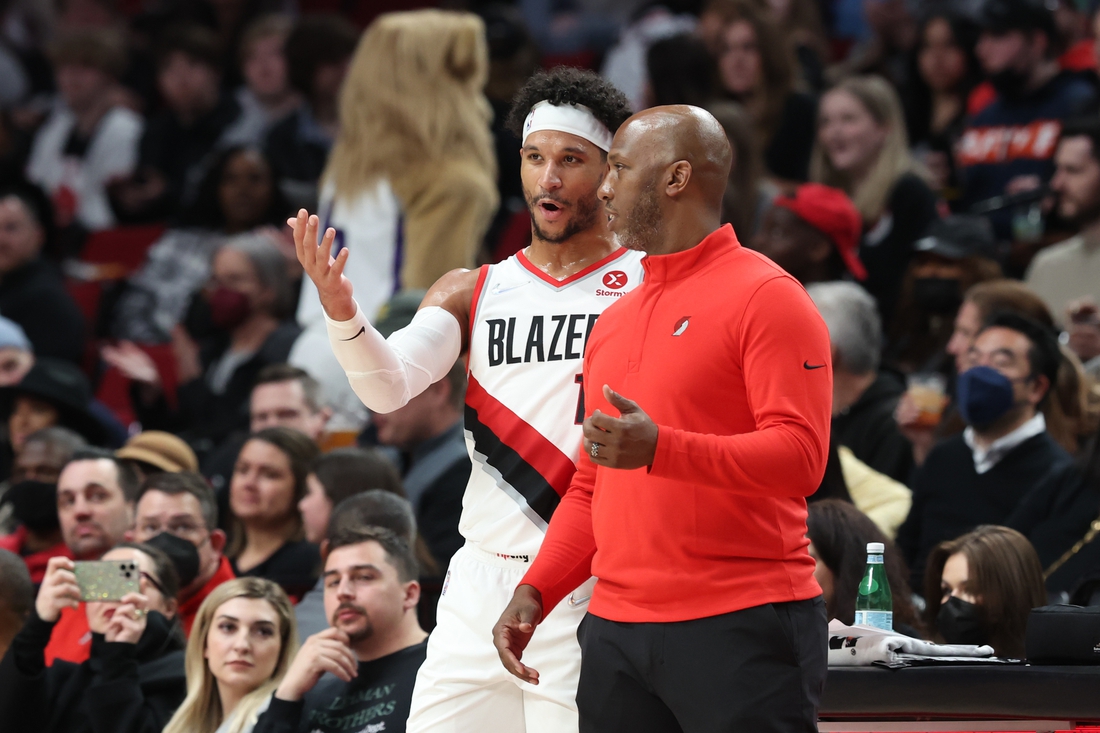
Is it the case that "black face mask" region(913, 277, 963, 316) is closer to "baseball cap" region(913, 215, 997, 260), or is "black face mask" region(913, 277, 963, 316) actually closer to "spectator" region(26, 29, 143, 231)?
"baseball cap" region(913, 215, 997, 260)

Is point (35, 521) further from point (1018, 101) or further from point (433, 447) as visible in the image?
point (1018, 101)

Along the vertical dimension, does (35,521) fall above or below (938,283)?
below

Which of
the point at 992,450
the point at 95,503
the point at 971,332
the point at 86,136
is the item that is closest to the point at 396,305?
the point at 95,503

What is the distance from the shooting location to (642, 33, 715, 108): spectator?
8.69m

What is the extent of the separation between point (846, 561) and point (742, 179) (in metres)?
3.37

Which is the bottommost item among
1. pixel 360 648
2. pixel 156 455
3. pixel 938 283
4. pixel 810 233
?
pixel 360 648

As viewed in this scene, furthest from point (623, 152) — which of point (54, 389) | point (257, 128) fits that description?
point (257, 128)

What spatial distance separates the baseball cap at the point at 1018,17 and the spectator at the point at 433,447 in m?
3.72

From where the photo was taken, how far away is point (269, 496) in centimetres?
611

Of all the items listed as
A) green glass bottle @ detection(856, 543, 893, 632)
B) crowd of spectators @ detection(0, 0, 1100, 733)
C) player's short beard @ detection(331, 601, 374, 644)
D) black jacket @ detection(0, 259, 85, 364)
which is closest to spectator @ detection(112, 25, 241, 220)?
crowd of spectators @ detection(0, 0, 1100, 733)

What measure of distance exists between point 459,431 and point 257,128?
487cm

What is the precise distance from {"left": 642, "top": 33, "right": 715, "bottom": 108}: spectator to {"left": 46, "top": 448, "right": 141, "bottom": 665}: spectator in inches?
150

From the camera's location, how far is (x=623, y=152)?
3123 mm

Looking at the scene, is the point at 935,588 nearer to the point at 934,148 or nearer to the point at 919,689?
the point at 919,689
